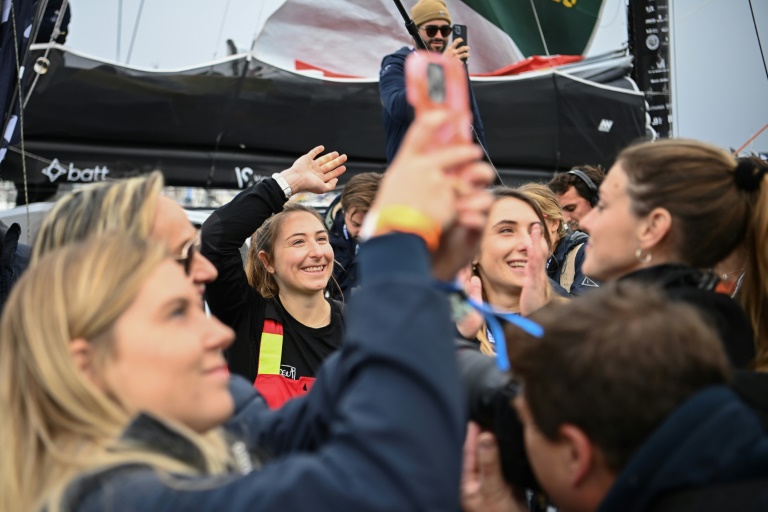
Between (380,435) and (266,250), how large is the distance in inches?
116

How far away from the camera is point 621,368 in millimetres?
1390

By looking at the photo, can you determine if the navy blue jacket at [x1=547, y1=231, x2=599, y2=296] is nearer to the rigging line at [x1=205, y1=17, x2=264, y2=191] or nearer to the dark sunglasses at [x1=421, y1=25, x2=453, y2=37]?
the dark sunglasses at [x1=421, y1=25, x2=453, y2=37]

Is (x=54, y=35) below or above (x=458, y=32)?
above

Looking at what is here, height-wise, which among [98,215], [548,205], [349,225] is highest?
[98,215]

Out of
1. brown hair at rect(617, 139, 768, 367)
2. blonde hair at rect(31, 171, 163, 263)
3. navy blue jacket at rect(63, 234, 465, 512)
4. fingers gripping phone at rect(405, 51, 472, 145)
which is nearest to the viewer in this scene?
navy blue jacket at rect(63, 234, 465, 512)

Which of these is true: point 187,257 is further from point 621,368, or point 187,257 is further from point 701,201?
point 701,201

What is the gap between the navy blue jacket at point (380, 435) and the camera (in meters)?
1.15

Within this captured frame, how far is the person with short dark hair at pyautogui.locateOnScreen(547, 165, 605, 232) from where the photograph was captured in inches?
210

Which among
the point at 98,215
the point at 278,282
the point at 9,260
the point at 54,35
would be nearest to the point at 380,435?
the point at 98,215

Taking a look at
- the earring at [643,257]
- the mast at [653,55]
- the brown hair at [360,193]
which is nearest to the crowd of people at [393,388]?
the earring at [643,257]

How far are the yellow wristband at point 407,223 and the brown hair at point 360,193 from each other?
3.83 metres

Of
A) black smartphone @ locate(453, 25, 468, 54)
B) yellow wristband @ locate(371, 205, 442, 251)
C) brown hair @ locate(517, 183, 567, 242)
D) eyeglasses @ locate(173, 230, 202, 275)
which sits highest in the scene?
black smartphone @ locate(453, 25, 468, 54)

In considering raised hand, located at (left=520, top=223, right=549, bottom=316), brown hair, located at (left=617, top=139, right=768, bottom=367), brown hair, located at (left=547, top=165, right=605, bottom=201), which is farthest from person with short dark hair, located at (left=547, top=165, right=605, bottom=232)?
brown hair, located at (left=617, top=139, right=768, bottom=367)

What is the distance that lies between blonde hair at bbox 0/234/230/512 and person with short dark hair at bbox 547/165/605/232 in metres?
4.11
